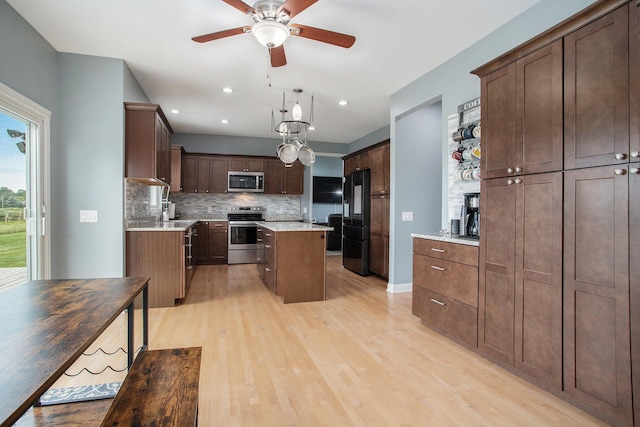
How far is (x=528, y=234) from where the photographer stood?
6.92ft

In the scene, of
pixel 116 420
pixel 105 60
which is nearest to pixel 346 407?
pixel 116 420

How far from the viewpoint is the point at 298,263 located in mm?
3943

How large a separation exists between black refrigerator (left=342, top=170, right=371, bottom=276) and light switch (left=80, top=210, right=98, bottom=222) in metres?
3.61

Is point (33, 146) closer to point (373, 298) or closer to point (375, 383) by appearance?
point (375, 383)

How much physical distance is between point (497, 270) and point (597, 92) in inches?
47.5

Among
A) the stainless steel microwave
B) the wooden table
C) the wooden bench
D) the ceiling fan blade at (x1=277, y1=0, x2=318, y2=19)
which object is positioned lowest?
the wooden bench

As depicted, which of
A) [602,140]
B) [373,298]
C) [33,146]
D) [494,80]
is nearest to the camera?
[602,140]

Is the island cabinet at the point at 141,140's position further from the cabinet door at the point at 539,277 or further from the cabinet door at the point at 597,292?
the cabinet door at the point at 597,292

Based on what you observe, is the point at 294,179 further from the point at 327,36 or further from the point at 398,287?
the point at 327,36

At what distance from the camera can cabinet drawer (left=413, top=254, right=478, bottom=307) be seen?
2557 mm

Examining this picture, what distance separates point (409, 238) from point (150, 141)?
11.0ft

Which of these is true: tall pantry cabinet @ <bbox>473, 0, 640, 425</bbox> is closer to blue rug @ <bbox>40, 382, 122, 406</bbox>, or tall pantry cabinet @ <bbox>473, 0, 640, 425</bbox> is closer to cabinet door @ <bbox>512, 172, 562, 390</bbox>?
cabinet door @ <bbox>512, 172, 562, 390</bbox>

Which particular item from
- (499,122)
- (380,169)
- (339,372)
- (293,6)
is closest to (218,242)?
(380,169)

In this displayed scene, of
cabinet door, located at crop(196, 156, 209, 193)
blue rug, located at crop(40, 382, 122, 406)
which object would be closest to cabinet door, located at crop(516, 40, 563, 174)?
blue rug, located at crop(40, 382, 122, 406)
